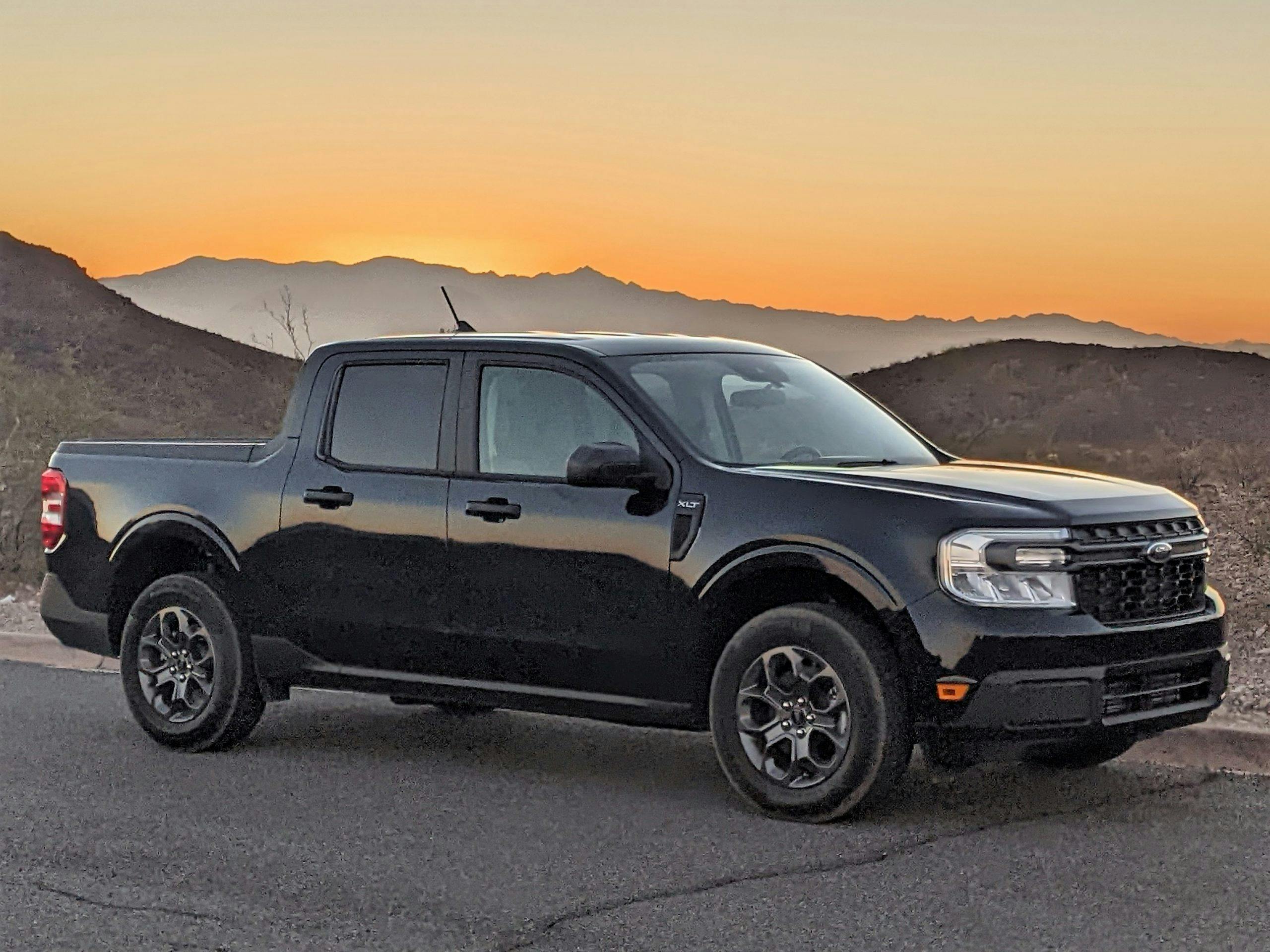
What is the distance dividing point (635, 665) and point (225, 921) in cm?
242

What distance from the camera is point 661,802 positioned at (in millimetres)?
8242

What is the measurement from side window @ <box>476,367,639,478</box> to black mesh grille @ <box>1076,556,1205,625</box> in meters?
2.06

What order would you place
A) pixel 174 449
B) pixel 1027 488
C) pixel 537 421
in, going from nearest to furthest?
pixel 1027 488, pixel 537 421, pixel 174 449

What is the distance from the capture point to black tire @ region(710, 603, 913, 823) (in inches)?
296

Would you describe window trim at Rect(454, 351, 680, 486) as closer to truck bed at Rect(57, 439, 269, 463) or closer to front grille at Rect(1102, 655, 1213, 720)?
truck bed at Rect(57, 439, 269, 463)

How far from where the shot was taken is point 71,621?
10375mm

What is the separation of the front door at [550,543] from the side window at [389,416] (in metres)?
0.21

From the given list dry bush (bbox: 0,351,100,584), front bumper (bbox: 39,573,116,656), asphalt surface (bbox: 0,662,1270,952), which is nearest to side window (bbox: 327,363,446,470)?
asphalt surface (bbox: 0,662,1270,952)

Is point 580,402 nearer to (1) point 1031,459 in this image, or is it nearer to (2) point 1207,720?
(2) point 1207,720

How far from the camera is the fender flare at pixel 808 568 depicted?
24.8ft

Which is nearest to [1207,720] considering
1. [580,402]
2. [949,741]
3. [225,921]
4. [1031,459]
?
[949,741]

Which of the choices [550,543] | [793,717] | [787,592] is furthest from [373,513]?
[793,717]

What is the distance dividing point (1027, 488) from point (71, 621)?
526 centimetres

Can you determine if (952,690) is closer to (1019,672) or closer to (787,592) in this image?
(1019,672)
